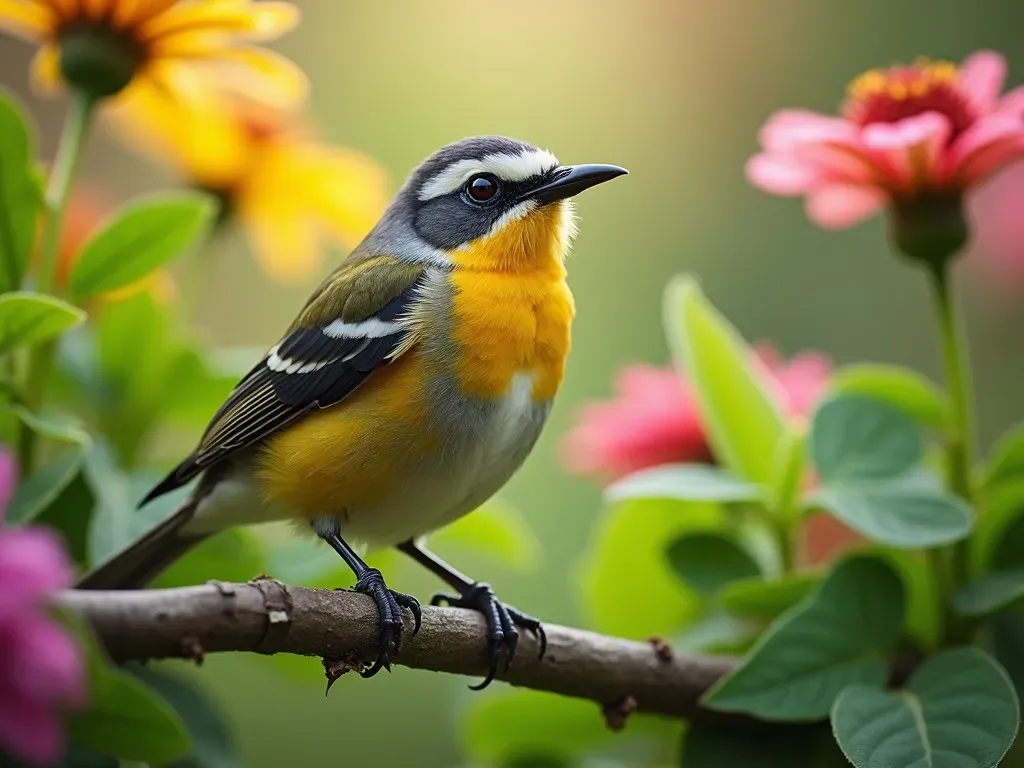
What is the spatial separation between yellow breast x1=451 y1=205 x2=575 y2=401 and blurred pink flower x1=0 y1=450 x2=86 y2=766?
52.6 inches

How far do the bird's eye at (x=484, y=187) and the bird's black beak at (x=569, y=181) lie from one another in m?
0.08

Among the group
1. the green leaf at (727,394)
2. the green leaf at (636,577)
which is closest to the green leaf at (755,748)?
the green leaf at (636,577)

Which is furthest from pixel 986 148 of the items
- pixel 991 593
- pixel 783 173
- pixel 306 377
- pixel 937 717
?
pixel 306 377

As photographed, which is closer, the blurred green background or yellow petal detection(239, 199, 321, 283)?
yellow petal detection(239, 199, 321, 283)

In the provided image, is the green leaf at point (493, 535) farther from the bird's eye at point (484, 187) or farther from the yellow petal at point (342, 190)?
the yellow petal at point (342, 190)

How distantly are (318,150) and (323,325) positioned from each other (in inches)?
28.9

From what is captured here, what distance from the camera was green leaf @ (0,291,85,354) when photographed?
1.75 meters

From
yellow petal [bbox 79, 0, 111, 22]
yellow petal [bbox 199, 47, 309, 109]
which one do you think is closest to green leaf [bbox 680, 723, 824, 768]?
yellow petal [bbox 199, 47, 309, 109]

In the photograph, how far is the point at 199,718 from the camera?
6.94ft

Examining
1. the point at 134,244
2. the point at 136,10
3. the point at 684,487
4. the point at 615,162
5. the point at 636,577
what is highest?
the point at 136,10

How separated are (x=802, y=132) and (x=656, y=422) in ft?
2.76

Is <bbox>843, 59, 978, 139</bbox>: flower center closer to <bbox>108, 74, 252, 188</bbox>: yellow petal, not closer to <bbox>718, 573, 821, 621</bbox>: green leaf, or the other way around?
<bbox>718, 573, 821, 621</bbox>: green leaf

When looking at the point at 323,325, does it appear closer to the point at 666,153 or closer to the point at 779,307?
the point at 779,307

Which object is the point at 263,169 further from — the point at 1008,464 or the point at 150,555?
the point at 1008,464
